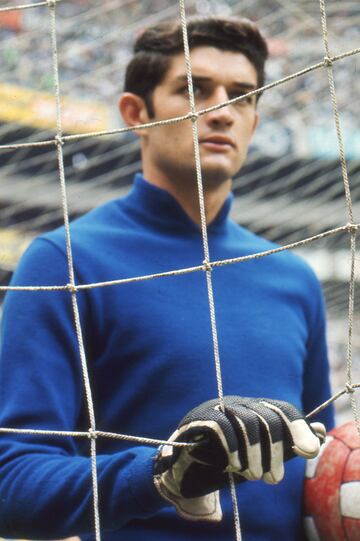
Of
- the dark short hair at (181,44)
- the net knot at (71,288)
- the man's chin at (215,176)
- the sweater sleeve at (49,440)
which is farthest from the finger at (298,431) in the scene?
the dark short hair at (181,44)

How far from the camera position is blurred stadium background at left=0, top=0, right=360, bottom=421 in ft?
13.8

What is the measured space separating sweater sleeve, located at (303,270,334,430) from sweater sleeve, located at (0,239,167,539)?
30 centimetres

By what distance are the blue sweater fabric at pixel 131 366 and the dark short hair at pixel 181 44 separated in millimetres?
146

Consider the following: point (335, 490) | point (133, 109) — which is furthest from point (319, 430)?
point (133, 109)

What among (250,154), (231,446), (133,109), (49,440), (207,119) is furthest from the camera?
(250,154)

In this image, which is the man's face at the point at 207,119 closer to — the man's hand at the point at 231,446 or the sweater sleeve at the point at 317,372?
the sweater sleeve at the point at 317,372

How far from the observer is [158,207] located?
1122mm

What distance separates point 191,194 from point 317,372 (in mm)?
265

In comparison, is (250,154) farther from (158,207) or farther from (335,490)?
(335,490)

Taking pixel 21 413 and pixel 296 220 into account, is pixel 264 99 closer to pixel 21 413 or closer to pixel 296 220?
pixel 296 220

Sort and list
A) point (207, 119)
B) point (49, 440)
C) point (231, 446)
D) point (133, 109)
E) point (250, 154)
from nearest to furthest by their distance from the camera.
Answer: point (231, 446) < point (49, 440) < point (207, 119) < point (133, 109) < point (250, 154)

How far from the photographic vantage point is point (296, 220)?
4.89 metres

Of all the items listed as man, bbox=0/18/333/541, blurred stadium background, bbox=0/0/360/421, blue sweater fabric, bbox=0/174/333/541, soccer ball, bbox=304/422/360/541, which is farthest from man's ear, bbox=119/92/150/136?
blurred stadium background, bbox=0/0/360/421

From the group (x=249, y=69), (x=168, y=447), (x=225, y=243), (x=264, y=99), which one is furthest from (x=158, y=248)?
(x=264, y=99)
